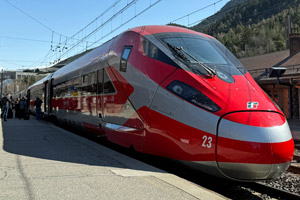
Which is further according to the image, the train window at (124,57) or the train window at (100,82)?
the train window at (100,82)

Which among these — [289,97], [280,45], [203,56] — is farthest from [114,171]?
[280,45]

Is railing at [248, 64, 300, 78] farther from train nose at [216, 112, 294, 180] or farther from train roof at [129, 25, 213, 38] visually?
train nose at [216, 112, 294, 180]

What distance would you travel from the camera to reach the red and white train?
4039 millimetres

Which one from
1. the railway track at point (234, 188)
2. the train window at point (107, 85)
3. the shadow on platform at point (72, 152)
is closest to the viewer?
the railway track at point (234, 188)

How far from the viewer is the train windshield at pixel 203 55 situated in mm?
5270

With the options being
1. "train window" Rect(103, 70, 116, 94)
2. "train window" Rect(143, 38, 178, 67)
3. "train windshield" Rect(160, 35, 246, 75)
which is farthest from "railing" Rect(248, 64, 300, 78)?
"train window" Rect(143, 38, 178, 67)

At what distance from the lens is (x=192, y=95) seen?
4.68 m

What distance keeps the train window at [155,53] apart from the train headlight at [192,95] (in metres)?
0.45

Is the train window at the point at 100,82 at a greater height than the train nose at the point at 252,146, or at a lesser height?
greater

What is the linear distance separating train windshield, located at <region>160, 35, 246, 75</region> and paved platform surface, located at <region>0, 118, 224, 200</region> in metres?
1.99

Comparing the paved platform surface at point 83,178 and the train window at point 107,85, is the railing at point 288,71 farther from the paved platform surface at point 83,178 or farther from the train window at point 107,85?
the paved platform surface at point 83,178

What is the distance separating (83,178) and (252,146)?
2.38m

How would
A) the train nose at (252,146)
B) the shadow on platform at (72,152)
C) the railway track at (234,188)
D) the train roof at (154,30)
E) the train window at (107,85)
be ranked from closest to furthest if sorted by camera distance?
the train nose at (252,146), the railway track at (234,188), the shadow on platform at (72,152), the train roof at (154,30), the train window at (107,85)

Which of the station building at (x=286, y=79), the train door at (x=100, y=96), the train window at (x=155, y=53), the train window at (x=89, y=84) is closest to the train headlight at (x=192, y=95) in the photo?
the train window at (x=155, y=53)
